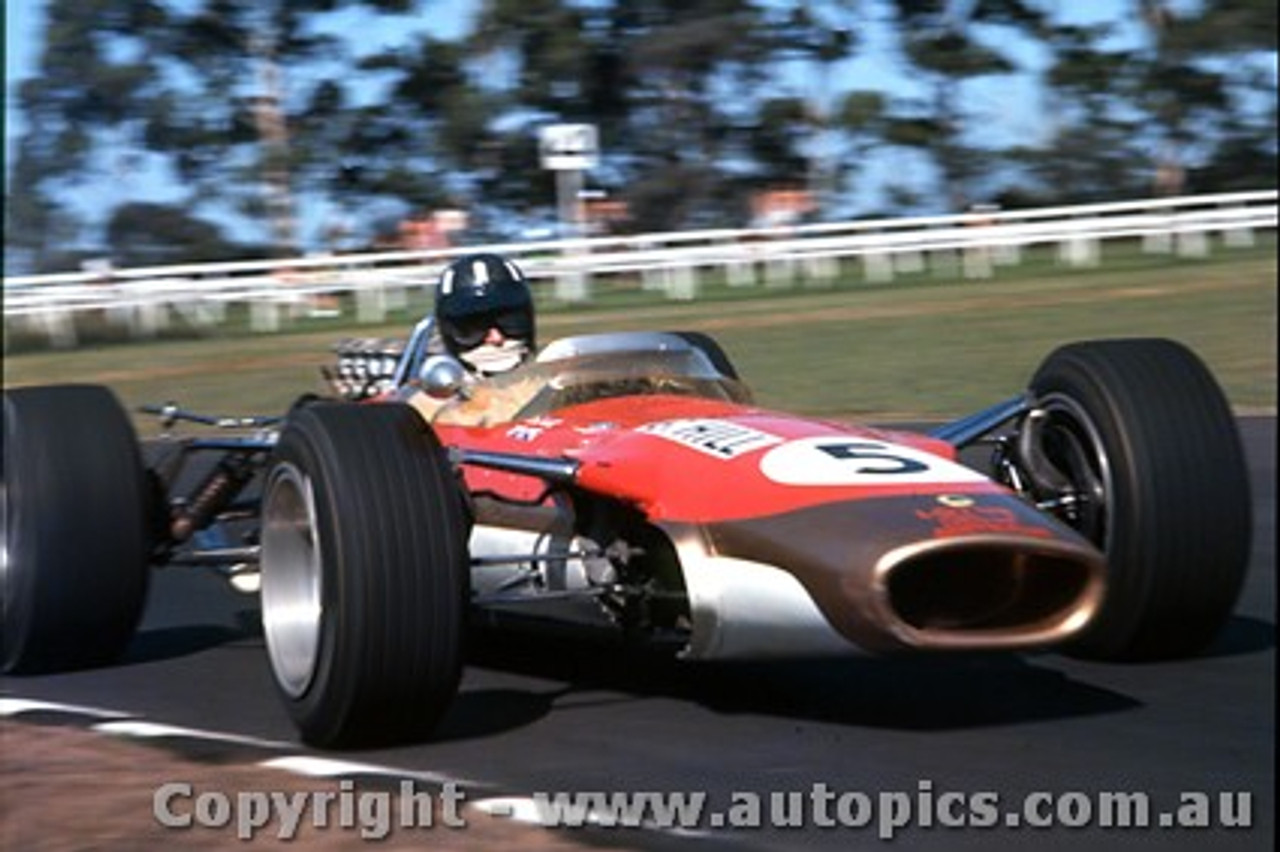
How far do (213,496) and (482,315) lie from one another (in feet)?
3.64

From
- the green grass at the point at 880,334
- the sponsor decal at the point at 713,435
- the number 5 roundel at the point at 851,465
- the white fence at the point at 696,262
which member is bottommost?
the green grass at the point at 880,334

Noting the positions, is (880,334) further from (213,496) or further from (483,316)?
(213,496)

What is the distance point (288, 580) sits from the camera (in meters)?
7.18

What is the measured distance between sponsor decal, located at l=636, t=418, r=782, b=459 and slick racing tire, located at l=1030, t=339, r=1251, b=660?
1.03 meters

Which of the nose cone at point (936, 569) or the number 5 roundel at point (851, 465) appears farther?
the number 5 roundel at point (851, 465)

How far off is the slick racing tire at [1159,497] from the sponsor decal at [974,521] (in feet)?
2.99

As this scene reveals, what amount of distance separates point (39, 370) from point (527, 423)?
20142mm

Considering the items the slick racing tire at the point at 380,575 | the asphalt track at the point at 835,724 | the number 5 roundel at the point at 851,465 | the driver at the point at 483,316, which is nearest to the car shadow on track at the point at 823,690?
the asphalt track at the point at 835,724

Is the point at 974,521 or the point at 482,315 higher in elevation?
the point at 482,315

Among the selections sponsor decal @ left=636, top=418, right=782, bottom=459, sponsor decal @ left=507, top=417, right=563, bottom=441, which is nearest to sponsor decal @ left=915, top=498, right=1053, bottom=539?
sponsor decal @ left=636, top=418, right=782, bottom=459

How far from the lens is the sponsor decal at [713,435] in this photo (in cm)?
675

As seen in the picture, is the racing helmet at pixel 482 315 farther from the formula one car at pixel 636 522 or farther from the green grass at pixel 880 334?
the green grass at pixel 880 334

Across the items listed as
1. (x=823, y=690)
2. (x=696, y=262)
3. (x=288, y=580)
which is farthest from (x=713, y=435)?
(x=696, y=262)

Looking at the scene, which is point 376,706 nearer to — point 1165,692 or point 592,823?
point 592,823
